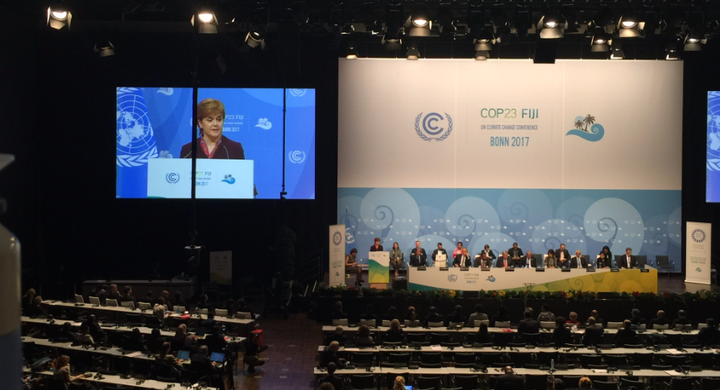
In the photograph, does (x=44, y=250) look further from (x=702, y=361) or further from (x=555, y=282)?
(x=702, y=361)

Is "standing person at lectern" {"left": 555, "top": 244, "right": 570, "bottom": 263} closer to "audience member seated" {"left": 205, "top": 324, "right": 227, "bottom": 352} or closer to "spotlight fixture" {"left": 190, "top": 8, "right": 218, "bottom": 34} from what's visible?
"audience member seated" {"left": 205, "top": 324, "right": 227, "bottom": 352}

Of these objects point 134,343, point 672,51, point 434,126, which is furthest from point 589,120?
point 134,343

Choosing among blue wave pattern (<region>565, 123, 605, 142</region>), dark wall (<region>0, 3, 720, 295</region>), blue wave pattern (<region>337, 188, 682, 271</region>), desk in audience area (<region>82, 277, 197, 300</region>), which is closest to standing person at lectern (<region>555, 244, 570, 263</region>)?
blue wave pattern (<region>337, 188, 682, 271</region>)

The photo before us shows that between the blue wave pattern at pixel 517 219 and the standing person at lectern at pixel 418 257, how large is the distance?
1.25 metres

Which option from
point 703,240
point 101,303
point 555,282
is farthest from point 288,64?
point 703,240

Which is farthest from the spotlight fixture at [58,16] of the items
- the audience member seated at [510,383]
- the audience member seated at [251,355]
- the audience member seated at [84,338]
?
the audience member seated at [510,383]

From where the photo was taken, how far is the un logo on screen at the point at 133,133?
17281 mm

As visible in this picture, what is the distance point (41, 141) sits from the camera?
58.5 ft

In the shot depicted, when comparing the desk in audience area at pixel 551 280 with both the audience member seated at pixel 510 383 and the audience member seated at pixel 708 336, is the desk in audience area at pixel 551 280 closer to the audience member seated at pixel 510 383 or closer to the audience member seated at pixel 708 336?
the audience member seated at pixel 708 336

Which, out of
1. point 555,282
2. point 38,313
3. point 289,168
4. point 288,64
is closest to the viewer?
point 38,313

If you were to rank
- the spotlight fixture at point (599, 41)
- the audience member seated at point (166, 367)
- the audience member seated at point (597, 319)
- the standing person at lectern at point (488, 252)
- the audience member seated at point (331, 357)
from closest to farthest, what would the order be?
the audience member seated at point (166, 367) < the audience member seated at point (331, 357) < the audience member seated at point (597, 319) < the spotlight fixture at point (599, 41) < the standing person at lectern at point (488, 252)

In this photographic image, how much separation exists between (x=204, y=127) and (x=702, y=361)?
12673 millimetres

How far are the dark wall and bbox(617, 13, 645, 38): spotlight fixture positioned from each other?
21.5 feet

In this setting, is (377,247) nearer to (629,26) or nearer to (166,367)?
(629,26)
